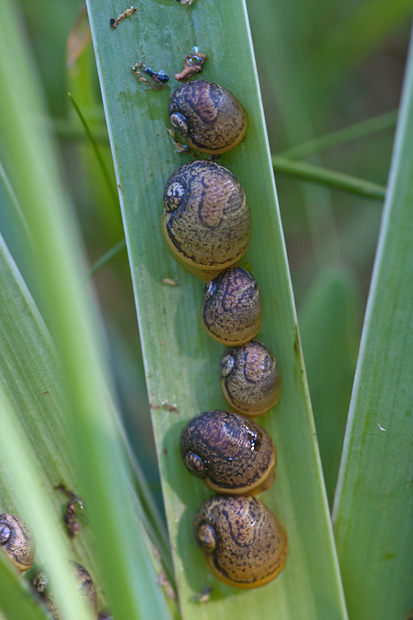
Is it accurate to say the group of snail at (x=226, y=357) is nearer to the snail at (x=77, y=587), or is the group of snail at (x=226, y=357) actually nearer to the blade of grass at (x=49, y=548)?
the snail at (x=77, y=587)

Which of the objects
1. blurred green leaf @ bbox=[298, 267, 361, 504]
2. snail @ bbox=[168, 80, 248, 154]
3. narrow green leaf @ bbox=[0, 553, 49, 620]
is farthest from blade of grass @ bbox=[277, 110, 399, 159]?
narrow green leaf @ bbox=[0, 553, 49, 620]

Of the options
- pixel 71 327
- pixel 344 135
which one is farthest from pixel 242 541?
pixel 344 135

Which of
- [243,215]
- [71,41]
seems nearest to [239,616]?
[243,215]

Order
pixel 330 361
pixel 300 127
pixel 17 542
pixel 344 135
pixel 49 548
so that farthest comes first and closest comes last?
pixel 300 127 → pixel 344 135 → pixel 330 361 → pixel 17 542 → pixel 49 548

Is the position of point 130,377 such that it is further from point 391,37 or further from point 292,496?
point 391,37

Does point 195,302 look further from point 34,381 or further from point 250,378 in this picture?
point 34,381

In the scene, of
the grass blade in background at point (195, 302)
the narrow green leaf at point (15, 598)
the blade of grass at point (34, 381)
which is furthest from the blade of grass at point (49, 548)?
the grass blade in background at point (195, 302)
